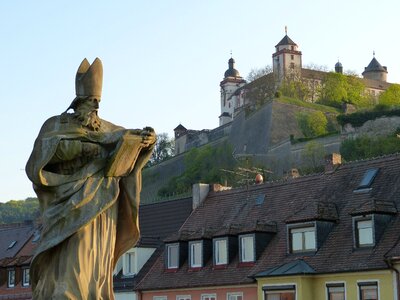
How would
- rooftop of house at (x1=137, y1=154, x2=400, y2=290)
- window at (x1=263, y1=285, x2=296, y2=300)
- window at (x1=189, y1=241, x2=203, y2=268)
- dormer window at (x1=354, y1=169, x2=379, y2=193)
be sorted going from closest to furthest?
rooftop of house at (x1=137, y1=154, x2=400, y2=290) → window at (x1=263, y1=285, x2=296, y2=300) → dormer window at (x1=354, y1=169, x2=379, y2=193) → window at (x1=189, y1=241, x2=203, y2=268)

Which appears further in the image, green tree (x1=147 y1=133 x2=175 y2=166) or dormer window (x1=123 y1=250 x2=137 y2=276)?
green tree (x1=147 y1=133 x2=175 y2=166)

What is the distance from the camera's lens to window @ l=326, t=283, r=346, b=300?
1425 inches

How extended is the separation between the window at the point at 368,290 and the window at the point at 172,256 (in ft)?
38.6

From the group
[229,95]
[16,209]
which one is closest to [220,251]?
[16,209]

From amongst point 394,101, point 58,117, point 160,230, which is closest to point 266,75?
point 394,101

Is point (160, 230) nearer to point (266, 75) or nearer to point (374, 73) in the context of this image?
point (266, 75)

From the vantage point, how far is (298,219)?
38344mm

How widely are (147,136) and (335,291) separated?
1172 inches

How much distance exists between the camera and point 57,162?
7.79 metres

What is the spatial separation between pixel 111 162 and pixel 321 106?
124226 millimetres

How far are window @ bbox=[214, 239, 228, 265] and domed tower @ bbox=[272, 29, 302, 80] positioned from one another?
121 meters

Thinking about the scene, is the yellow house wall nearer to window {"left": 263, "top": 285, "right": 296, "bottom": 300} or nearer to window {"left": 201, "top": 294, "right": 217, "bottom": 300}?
window {"left": 263, "top": 285, "right": 296, "bottom": 300}

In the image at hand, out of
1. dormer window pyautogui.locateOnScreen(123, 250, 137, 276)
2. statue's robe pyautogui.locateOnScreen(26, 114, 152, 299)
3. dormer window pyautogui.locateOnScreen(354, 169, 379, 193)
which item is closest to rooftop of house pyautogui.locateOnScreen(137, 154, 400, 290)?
dormer window pyautogui.locateOnScreen(354, 169, 379, 193)

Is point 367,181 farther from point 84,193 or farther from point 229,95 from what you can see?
point 229,95
